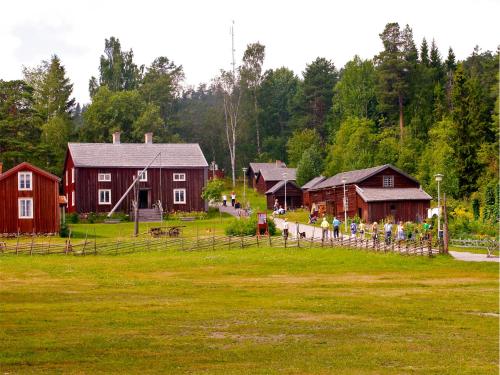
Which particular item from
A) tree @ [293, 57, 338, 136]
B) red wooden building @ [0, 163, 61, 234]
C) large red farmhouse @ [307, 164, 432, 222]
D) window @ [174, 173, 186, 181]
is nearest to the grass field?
red wooden building @ [0, 163, 61, 234]

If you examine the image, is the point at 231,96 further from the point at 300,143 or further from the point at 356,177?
the point at 356,177

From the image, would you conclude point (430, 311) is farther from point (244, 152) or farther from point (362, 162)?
point (244, 152)

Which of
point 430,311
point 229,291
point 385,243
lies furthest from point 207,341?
point 385,243

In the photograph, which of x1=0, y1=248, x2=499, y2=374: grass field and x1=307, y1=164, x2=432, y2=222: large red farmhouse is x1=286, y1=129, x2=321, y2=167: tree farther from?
x1=0, y1=248, x2=499, y2=374: grass field

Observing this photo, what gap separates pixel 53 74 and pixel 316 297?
265ft

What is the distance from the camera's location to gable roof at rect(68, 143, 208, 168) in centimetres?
7488

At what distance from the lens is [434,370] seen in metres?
15.3

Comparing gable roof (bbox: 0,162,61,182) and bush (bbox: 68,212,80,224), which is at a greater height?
gable roof (bbox: 0,162,61,182)

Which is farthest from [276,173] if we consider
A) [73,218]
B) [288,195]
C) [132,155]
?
[73,218]

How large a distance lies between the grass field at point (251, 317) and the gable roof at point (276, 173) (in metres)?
60.4

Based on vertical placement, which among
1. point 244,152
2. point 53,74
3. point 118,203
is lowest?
point 118,203

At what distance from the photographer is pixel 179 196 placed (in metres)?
76.0

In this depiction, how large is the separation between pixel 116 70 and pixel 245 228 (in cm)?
6751

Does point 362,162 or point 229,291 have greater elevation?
point 362,162
